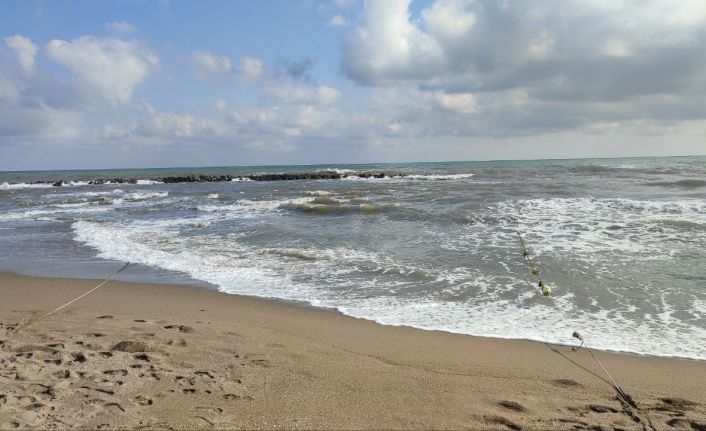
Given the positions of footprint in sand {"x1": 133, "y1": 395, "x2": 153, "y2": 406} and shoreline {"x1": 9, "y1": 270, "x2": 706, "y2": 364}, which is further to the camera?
shoreline {"x1": 9, "y1": 270, "x2": 706, "y2": 364}

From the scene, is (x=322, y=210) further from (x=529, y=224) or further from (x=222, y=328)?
(x=222, y=328)

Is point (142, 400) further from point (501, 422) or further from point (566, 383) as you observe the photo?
point (566, 383)

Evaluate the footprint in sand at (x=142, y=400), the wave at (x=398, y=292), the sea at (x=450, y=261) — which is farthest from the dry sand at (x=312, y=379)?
the sea at (x=450, y=261)

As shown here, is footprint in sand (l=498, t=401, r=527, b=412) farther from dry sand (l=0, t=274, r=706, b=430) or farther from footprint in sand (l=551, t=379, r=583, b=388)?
footprint in sand (l=551, t=379, r=583, b=388)

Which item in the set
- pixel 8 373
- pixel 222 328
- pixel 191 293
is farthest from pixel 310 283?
pixel 8 373

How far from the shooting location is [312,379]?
13.1ft

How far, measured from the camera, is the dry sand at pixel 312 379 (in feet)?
10.9

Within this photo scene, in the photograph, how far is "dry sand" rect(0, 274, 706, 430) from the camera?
3322 mm

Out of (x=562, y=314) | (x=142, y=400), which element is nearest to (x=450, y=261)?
(x=562, y=314)

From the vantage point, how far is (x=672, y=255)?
872 centimetres

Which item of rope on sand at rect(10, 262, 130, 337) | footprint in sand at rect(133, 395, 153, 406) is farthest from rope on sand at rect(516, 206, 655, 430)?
rope on sand at rect(10, 262, 130, 337)

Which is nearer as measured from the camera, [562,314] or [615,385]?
[615,385]

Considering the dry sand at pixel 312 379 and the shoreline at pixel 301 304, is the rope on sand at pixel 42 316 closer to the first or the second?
the dry sand at pixel 312 379

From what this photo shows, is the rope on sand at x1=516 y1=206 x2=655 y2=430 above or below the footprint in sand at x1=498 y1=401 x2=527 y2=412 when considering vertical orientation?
below
